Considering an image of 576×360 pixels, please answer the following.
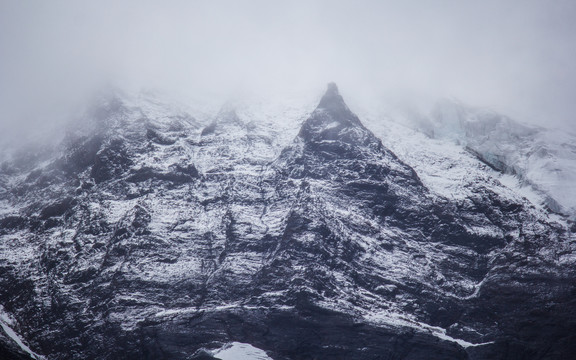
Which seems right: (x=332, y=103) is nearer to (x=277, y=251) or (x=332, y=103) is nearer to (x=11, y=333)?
(x=277, y=251)

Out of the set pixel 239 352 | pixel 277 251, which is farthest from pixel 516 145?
pixel 239 352

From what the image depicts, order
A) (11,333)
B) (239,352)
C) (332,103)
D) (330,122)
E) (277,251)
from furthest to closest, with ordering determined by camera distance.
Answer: (332,103) → (330,122) → (277,251) → (11,333) → (239,352)

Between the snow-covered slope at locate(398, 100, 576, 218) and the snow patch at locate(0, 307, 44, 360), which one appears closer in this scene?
the snow patch at locate(0, 307, 44, 360)

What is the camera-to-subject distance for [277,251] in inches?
4697

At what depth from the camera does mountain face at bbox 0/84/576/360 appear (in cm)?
10394

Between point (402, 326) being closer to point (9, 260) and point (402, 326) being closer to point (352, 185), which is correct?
point (352, 185)

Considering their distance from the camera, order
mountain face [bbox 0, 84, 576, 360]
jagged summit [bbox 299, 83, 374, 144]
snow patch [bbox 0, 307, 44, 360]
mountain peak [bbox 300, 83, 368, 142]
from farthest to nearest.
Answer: mountain peak [bbox 300, 83, 368, 142]
jagged summit [bbox 299, 83, 374, 144]
mountain face [bbox 0, 84, 576, 360]
snow patch [bbox 0, 307, 44, 360]

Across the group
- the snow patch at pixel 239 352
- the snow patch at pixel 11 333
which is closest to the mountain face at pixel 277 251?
the snow patch at pixel 239 352

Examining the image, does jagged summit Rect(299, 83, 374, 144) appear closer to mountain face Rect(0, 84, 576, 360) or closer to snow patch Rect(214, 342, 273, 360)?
mountain face Rect(0, 84, 576, 360)

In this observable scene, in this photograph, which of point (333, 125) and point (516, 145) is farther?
point (516, 145)

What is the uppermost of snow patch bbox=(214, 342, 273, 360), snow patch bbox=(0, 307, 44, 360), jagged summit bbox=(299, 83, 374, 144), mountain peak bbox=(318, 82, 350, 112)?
mountain peak bbox=(318, 82, 350, 112)

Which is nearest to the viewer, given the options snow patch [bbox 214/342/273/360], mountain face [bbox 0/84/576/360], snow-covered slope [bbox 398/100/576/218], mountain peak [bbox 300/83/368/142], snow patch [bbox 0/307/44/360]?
snow patch [bbox 214/342/273/360]

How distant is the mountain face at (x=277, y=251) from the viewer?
103938 millimetres

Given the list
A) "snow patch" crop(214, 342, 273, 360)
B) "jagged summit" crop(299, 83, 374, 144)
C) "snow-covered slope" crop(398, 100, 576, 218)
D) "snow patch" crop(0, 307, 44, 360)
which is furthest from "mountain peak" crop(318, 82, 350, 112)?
"snow patch" crop(0, 307, 44, 360)
